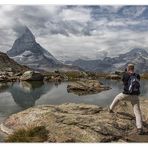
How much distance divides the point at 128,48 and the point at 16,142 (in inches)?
542

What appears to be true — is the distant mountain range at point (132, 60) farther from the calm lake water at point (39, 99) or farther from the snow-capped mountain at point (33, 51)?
the calm lake water at point (39, 99)

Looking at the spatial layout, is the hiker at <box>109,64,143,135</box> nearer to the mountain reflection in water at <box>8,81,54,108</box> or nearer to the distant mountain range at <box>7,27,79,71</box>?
the distant mountain range at <box>7,27,79,71</box>

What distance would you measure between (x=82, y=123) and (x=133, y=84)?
2087mm

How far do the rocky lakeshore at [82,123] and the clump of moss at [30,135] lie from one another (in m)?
0.16

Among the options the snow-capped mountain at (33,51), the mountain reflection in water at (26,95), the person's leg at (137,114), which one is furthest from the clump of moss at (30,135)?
the mountain reflection in water at (26,95)

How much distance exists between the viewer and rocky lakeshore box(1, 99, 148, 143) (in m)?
12.0

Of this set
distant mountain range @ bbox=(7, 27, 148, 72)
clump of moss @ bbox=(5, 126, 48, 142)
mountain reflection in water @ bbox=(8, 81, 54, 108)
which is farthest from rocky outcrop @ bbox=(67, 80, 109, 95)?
clump of moss @ bbox=(5, 126, 48, 142)

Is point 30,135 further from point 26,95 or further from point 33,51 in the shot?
point 33,51

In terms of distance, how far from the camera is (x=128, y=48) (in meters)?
24.0

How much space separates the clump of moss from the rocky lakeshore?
6.4 inches
